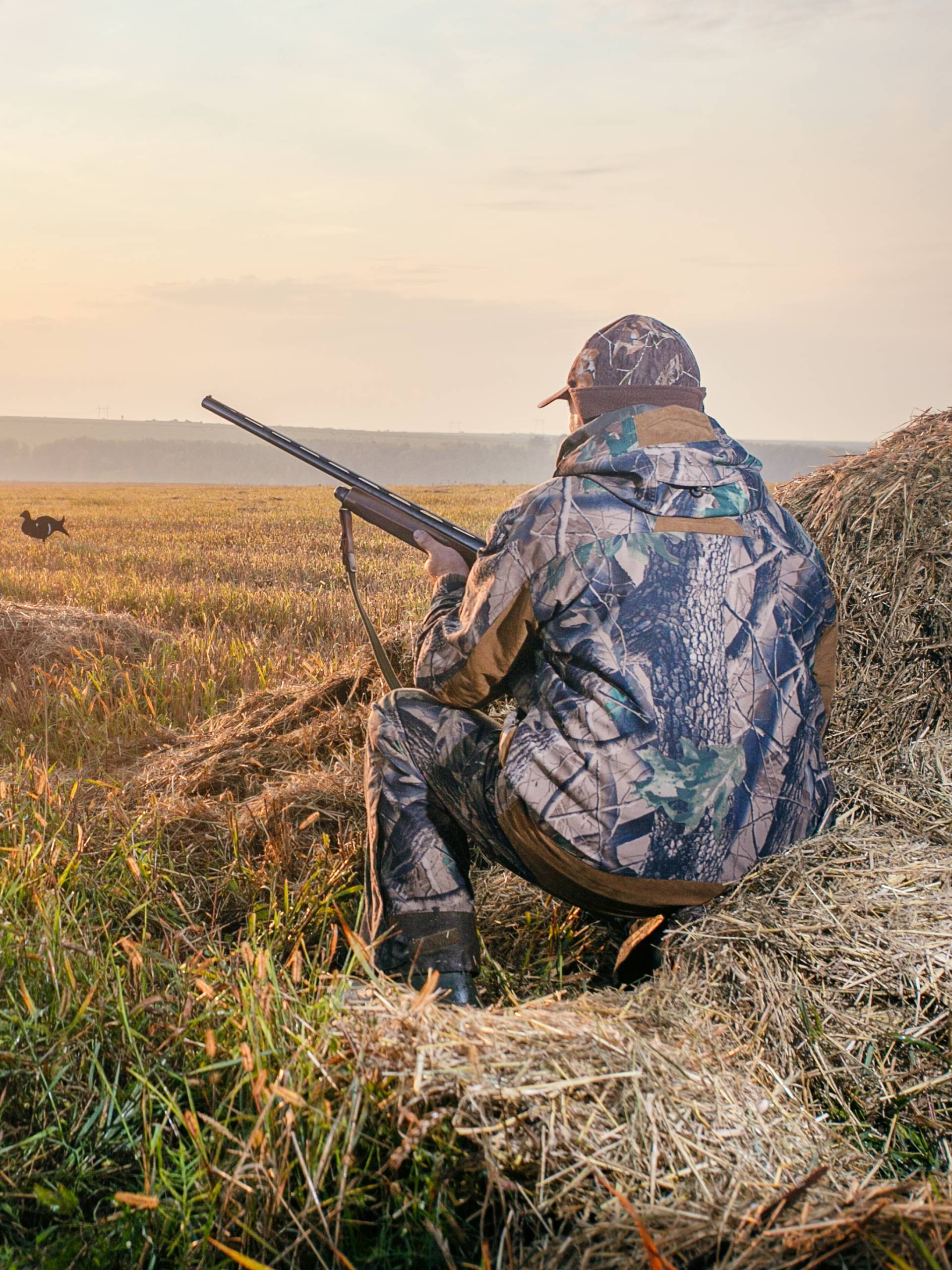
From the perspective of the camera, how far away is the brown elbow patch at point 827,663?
131 inches

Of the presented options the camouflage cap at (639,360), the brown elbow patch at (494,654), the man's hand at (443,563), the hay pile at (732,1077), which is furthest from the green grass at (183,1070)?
the camouflage cap at (639,360)

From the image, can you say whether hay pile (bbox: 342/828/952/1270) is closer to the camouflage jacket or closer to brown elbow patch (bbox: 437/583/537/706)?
the camouflage jacket

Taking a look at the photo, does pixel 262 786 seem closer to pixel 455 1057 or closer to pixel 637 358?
pixel 637 358

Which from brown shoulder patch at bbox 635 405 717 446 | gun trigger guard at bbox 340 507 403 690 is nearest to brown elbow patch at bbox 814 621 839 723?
brown shoulder patch at bbox 635 405 717 446

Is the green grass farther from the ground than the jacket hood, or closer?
closer

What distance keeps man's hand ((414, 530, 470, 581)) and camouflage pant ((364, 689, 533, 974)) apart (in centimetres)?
53

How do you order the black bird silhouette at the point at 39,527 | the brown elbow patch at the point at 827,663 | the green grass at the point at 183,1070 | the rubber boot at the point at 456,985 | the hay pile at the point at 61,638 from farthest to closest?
the black bird silhouette at the point at 39,527 < the hay pile at the point at 61,638 < the brown elbow patch at the point at 827,663 < the rubber boot at the point at 456,985 < the green grass at the point at 183,1070

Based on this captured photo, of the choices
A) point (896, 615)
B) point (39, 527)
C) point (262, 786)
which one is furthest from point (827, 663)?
point (39, 527)

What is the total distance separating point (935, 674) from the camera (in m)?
3.96

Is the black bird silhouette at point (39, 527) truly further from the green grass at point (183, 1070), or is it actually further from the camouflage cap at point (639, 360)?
the camouflage cap at point (639, 360)

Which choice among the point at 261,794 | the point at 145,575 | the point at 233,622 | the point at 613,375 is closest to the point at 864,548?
the point at 613,375

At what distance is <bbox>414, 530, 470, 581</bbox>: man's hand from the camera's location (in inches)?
148

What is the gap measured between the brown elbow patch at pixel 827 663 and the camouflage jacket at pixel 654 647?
12.8 inches

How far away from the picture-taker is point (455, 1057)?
214 cm
